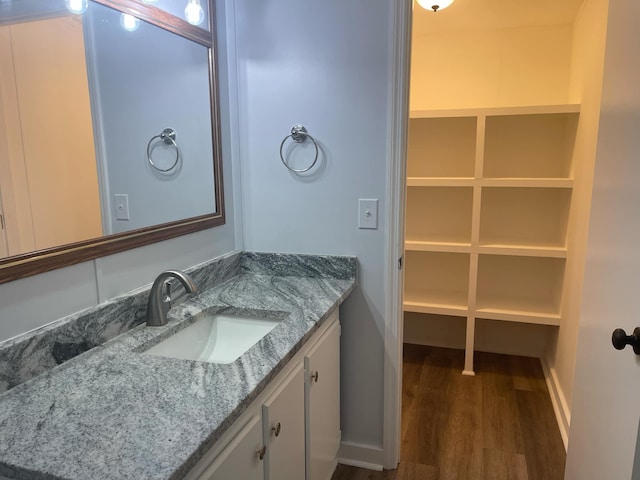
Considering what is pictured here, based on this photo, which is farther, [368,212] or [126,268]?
[368,212]

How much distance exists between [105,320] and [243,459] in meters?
0.57

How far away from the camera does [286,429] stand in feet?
4.42

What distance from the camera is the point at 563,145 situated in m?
2.95

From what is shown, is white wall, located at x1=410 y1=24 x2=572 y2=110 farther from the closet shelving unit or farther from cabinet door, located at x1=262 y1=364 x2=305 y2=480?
cabinet door, located at x1=262 y1=364 x2=305 y2=480

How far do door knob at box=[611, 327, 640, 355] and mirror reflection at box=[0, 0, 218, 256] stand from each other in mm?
1363

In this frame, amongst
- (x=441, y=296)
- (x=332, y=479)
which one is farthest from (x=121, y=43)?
(x=441, y=296)

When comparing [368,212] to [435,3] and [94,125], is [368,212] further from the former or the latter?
[435,3]

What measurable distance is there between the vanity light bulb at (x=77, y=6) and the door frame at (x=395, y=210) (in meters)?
1.03

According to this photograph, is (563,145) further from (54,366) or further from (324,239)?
(54,366)

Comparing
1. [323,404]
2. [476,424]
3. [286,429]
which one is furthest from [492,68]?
[286,429]

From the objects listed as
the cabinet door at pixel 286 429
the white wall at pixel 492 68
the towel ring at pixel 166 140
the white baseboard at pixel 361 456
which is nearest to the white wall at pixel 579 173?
the white wall at pixel 492 68

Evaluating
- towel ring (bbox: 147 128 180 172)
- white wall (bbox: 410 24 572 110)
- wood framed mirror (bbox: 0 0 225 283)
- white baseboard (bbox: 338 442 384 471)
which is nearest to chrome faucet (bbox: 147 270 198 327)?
wood framed mirror (bbox: 0 0 225 283)

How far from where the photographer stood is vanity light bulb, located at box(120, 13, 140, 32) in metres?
1.41

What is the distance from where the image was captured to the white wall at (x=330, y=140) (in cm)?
181
